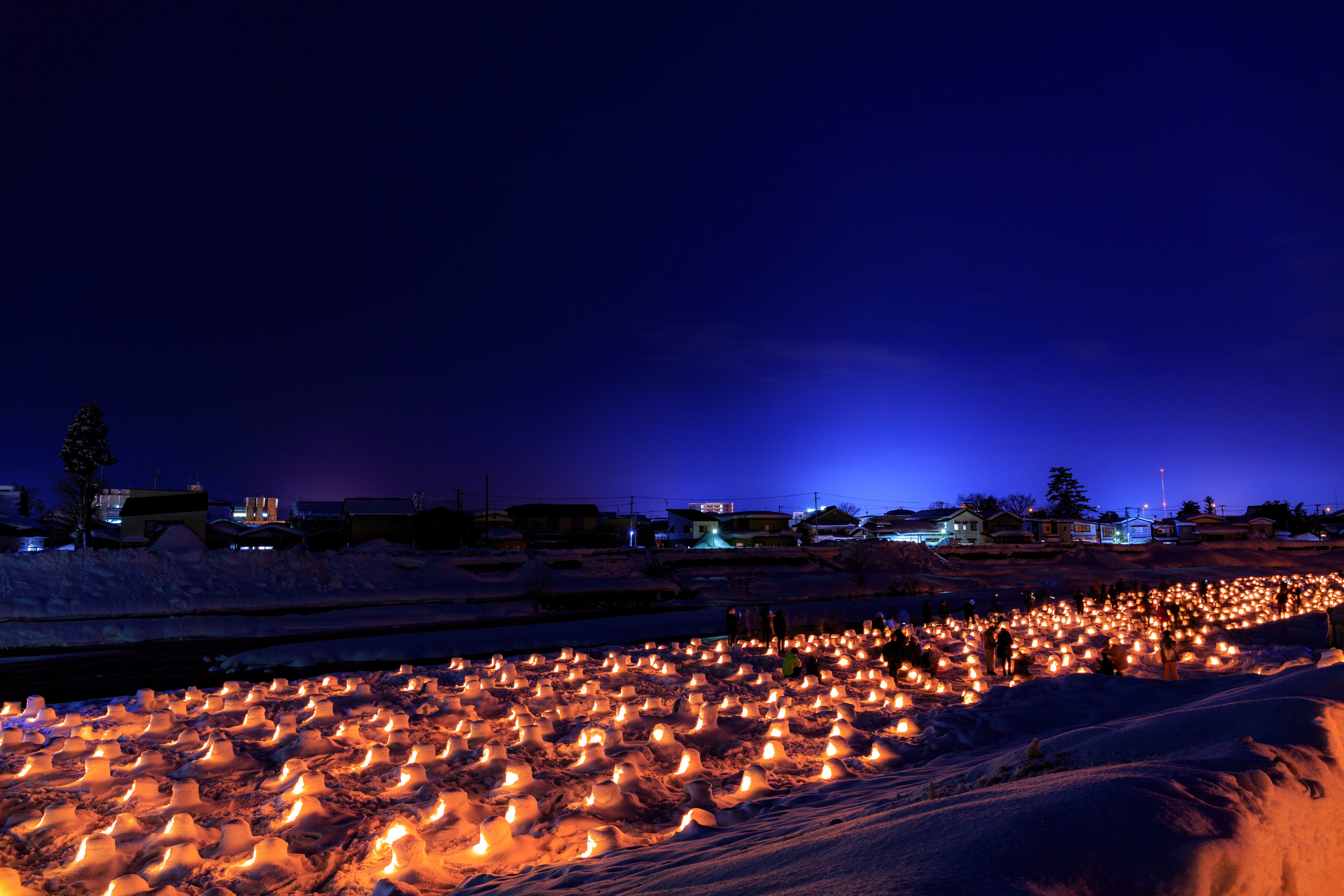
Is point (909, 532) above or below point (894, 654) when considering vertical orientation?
above

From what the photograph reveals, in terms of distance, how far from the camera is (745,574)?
131 feet

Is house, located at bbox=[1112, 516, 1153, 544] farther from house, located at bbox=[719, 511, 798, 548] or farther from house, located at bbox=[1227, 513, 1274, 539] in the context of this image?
house, located at bbox=[719, 511, 798, 548]

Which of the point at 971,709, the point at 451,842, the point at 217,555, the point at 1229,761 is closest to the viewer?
the point at 1229,761

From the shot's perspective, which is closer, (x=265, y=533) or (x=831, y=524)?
(x=265, y=533)

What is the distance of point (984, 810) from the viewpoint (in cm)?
405

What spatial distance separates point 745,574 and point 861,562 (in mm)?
6605

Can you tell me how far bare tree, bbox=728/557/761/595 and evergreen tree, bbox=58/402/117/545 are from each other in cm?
A: 4019

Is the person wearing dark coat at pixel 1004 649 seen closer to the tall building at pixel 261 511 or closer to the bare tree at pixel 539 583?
the bare tree at pixel 539 583

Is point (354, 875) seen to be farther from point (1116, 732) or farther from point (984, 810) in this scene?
point (1116, 732)

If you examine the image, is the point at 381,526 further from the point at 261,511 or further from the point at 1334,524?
the point at 1334,524

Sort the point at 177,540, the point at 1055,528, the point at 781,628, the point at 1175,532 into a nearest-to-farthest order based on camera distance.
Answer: the point at 781,628 → the point at 177,540 → the point at 1175,532 → the point at 1055,528

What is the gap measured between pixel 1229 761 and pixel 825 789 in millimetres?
3976

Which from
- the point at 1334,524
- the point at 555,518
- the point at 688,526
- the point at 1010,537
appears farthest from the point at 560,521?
the point at 1334,524

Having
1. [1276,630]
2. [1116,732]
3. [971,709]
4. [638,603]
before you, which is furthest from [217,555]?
[1276,630]
